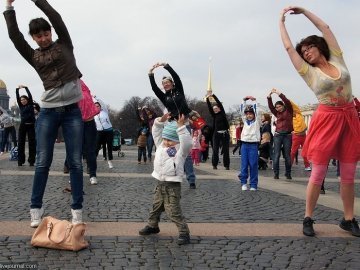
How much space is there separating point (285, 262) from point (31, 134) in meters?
10.7

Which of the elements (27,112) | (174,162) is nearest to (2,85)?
(27,112)

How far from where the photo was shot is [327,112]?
5125 mm

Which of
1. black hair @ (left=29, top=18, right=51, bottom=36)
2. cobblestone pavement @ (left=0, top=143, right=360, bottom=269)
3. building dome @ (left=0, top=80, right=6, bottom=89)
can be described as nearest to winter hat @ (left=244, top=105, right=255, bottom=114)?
cobblestone pavement @ (left=0, top=143, right=360, bottom=269)

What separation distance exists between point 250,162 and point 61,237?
5.42m

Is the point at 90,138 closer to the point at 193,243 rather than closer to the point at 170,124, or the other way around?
the point at 170,124

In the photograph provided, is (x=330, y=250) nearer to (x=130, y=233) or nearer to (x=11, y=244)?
(x=130, y=233)

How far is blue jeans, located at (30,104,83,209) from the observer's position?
4922 millimetres

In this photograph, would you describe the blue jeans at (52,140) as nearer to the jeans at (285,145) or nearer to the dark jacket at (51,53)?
the dark jacket at (51,53)

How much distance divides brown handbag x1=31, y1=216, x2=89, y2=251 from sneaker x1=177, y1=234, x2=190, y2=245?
805mm

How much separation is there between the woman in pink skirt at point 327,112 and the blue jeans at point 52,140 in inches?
88.4

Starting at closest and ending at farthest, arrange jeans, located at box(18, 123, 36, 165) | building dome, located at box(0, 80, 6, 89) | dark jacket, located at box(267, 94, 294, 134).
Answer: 1. dark jacket, located at box(267, 94, 294, 134)
2. jeans, located at box(18, 123, 36, 165)
3. building dome, located at box(0, 80, 6, 89)

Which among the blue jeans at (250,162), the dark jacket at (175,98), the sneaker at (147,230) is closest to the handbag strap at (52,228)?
the sneaker at (147,230)

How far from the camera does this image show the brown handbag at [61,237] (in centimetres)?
414

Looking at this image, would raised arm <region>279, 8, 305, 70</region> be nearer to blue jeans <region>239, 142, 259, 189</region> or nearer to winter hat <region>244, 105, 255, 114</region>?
blue jeans <region>239, 142, 259, 189</region>
